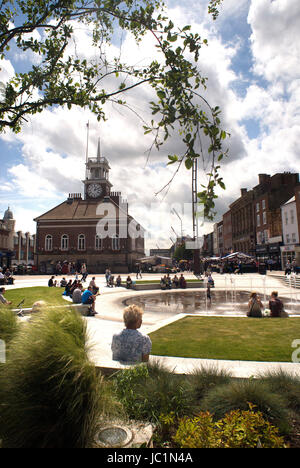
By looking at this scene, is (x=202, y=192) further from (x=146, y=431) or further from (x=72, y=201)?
(x=72, y=201)

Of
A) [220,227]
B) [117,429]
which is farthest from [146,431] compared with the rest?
[220,227]

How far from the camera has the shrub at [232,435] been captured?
233 cm

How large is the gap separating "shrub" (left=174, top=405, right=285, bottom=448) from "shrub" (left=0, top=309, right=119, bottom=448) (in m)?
0.81

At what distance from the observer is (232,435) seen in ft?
7.98

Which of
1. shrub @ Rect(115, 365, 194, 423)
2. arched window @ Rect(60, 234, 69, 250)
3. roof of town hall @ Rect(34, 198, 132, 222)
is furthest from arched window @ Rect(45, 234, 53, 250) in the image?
shrub @ Rect(115, 365, 194, 423)

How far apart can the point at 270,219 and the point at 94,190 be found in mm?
39439

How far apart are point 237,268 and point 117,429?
4395 cm

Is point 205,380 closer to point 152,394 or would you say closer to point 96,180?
point 152,394

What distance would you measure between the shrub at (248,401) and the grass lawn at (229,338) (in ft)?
7.81

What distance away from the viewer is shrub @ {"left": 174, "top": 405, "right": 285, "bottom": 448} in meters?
2.33

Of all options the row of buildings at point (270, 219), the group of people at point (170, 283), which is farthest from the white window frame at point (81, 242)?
the group of people at point (170, 283)

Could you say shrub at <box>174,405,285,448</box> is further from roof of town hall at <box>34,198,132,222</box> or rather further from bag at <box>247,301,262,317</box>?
roof of town hall at <box>34,198,132,222</box>

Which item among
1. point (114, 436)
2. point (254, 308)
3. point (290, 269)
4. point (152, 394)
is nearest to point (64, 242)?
point (290, 269)

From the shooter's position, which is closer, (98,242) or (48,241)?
(98,242)
